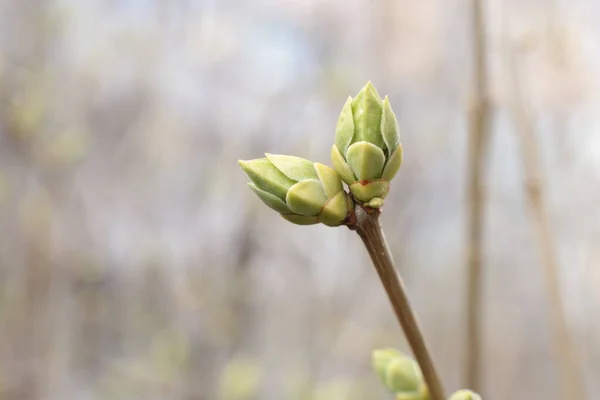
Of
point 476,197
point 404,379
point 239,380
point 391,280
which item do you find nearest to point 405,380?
point 404,379

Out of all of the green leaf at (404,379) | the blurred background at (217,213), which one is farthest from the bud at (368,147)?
A: the blurred background at (217,213)

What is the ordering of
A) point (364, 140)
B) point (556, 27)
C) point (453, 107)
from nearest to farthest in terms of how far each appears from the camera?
point (364, 140)
point (556, 27)
point (453, 107)

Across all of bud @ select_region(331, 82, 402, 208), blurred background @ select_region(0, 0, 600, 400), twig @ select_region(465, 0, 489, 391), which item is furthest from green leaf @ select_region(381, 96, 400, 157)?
blurred background @ select_region(0, 0, 600, 400)

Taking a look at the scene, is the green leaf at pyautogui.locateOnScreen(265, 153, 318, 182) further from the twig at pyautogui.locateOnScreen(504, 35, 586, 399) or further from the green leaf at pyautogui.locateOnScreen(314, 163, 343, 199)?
the twig at pyautogui.locateOnScreen(504, 35, 586, 399)

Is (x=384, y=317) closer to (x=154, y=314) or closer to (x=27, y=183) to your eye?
(x=154, y=314)

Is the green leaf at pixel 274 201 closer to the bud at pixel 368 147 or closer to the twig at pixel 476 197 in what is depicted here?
the bud at pixel 368 147

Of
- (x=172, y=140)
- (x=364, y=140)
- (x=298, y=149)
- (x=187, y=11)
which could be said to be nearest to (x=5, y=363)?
(x=172, y=140)

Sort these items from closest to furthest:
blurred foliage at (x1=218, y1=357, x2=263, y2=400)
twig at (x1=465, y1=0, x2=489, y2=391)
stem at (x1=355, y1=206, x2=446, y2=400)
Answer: stem at (x1=355, y1=206, x2=446, y2=400), twig at (x1=465, y1=0, x2=489, y2=391), blurred foliage at (x1=218, y1=357, x2=263, y2=400)
